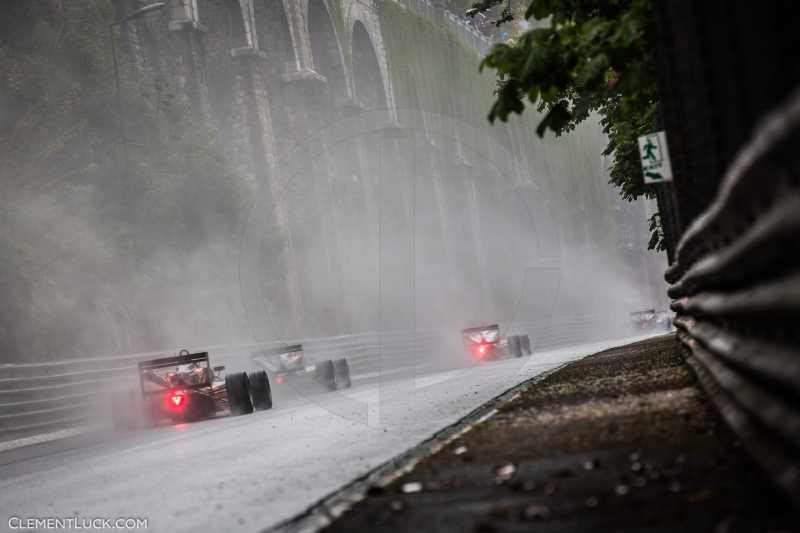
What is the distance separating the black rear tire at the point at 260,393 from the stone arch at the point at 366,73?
36.4 meters

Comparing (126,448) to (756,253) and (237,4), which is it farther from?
(237,4)

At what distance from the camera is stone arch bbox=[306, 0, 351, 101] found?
4984cm

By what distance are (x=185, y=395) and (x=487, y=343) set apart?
1923 centimetres

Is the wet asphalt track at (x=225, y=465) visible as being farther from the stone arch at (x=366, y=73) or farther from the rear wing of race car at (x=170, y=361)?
the stone arch at (x=366, y=73)

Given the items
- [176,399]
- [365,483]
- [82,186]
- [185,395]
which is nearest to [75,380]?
[176,399]

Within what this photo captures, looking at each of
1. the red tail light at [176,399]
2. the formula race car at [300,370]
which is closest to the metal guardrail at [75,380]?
the formula race car at [300,370]

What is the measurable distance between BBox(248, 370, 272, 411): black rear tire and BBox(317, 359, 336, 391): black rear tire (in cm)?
541

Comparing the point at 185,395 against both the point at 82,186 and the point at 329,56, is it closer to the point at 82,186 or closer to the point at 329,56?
the point at 82,186

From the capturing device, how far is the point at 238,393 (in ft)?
61.6

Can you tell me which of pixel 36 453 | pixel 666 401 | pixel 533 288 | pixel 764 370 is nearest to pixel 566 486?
pixel 764 370

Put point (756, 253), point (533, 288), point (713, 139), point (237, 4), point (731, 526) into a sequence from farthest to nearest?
point (533, 288), point (237, 4), point (713, 139), point (756, 253), point (731, 526)

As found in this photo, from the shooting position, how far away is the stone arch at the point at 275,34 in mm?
44281

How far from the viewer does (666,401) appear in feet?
28.7

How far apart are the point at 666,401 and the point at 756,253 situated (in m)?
4.34
